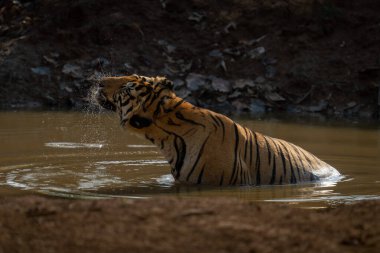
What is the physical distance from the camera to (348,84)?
15.2 metres

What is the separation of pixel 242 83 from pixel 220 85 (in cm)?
38

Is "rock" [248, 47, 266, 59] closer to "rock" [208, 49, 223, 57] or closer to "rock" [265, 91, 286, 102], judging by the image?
"rock" [208, 49, 223, 57]

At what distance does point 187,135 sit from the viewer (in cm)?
762

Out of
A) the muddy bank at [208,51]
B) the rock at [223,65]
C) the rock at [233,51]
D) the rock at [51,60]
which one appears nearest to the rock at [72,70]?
the muddy bank at [208,51]

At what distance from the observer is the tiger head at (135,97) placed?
7.64 m

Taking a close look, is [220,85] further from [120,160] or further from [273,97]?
[120,160]

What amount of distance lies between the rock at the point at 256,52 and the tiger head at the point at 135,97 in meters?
8.56

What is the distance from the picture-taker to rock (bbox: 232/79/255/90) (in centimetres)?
1529

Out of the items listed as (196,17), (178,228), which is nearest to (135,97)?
(178,228)

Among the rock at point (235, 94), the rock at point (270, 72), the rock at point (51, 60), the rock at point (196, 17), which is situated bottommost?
the rock at point (235, 94)

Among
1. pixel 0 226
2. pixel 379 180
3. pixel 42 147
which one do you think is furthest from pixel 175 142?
pixel 0 226

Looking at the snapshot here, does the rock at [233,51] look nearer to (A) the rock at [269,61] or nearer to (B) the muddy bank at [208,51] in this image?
(B) the muddy bank at [208,51]

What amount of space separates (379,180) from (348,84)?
7.24 metres

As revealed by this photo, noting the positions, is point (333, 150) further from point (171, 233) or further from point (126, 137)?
point (171, 233)
